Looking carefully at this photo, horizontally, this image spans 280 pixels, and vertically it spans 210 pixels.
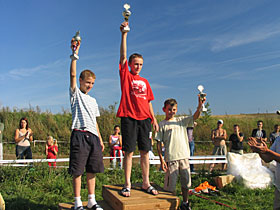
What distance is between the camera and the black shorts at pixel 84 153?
3.66 m

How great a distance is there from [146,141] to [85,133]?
925mm

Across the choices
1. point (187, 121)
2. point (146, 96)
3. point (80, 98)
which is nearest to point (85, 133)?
point (80, 98)

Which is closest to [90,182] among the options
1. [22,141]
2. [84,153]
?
[84,153]

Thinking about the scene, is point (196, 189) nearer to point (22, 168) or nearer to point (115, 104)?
point (22, 168)

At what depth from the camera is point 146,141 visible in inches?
163

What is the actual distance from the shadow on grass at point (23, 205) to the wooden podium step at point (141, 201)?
175 cm

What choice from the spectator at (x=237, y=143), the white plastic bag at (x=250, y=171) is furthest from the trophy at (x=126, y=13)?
the spectator at (x=237, y=143)

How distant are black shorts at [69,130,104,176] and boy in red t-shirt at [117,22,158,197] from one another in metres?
0.41

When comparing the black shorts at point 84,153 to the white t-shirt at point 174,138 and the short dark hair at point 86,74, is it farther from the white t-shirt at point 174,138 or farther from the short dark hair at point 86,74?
the white t-shirt at point 174,138

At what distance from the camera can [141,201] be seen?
3.69 m

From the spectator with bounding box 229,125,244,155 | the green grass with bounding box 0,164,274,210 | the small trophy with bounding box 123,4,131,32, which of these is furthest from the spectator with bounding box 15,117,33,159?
the spectator with bounding box 229,125,244,155

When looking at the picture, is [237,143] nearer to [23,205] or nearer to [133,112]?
[133,112]

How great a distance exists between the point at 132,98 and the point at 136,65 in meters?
0.51

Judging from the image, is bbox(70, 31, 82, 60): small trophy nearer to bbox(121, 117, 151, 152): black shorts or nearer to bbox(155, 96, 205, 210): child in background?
bbox(121, 117, 151, 152): black shorts
